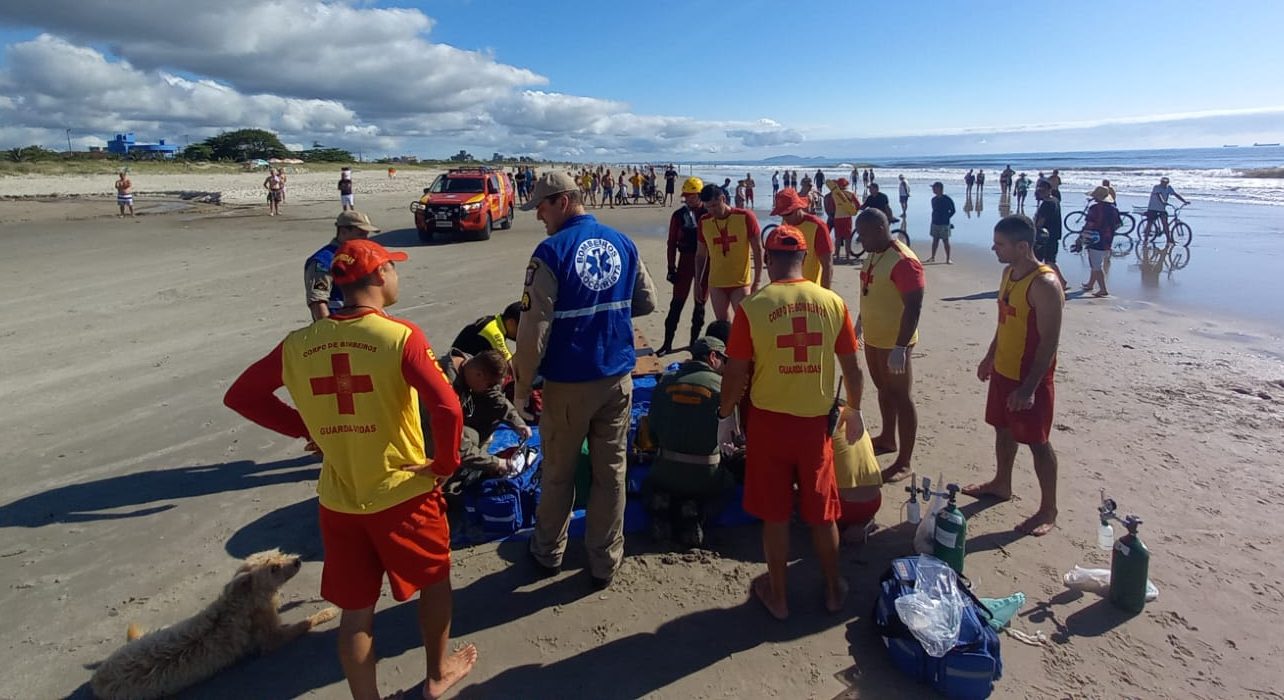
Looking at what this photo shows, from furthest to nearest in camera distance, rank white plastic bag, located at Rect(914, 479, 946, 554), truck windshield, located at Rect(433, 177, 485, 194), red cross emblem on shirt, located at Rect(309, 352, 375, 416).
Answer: truck windshield, located at Rect(433, 177, 485, 194), white plastic bag, located at Rect(914, 479, 946, 554), red cross emblem on shirt, located at Rect(309, 352, 375, 416)

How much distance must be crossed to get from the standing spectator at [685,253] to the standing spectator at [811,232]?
4.66 ft

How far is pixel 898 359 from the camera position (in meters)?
4.41

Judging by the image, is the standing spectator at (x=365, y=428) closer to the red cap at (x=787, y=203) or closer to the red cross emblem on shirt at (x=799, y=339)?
the red cross emblem on shirt at (x=799, y=339)

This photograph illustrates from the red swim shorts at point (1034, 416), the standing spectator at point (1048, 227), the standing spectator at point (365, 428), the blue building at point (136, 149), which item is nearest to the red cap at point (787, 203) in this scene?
the red swim shorts at point (1034, 416)

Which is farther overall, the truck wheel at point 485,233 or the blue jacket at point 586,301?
the truck wheel at point 485,233

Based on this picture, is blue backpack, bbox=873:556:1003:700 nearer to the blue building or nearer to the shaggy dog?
the shaggy dog

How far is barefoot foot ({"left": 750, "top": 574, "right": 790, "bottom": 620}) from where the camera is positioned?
344 cm

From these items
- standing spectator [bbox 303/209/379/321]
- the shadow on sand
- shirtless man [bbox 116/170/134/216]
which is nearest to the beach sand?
the shadow on sand

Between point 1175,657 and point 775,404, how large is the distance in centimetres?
219

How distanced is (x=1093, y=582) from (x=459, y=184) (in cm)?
1872

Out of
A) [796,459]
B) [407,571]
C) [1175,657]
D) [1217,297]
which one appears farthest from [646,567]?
[1217,297]

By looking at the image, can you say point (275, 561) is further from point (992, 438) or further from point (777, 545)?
point (992, 438)

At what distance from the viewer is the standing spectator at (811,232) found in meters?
5.99

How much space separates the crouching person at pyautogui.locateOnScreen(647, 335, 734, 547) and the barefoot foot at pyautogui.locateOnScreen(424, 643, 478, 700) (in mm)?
1348
